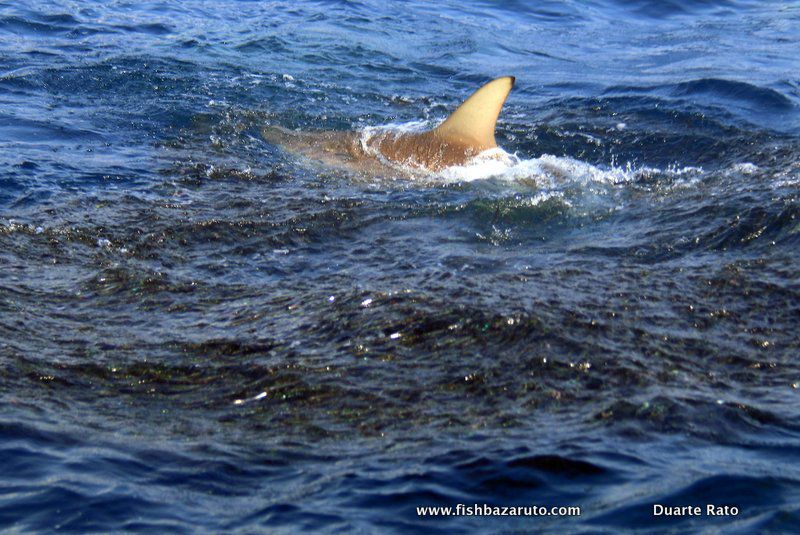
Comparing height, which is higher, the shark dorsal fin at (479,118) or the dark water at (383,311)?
the shark dorsal fin at (479,118)

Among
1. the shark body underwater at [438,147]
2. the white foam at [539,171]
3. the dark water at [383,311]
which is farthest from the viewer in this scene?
the shark body underwater at [438,147]

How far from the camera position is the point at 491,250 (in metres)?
5.84

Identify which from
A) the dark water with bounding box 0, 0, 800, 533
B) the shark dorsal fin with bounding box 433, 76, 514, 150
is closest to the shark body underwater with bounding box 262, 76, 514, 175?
the shark dorsal fin with bounding box 433, 76, 514, 150

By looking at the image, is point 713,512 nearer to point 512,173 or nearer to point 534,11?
point 512,173

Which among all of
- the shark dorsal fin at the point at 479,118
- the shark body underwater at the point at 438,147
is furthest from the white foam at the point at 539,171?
the shark dorsal fin at the point at 479,118

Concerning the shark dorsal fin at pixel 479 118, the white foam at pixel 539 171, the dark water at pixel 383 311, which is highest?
the shark dorsal fin at pixel 479 118

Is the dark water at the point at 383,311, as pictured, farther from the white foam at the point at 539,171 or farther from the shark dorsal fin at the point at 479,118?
the shark dorsal fin at the point at 479,118

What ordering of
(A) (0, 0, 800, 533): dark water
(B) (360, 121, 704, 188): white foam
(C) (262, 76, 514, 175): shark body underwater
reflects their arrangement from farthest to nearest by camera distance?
1. (C) (262, 76, 514, 175): shark body underwater
2. (B) (360, 121, 704, 188): white foam
3. (A) (0, 0, 800, 533): dark water

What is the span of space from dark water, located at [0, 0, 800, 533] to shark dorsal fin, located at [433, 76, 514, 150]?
0.51 meters

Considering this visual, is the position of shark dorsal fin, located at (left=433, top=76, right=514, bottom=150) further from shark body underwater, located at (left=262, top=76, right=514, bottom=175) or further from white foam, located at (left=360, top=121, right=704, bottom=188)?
white foam, located at (left=360, top=121, right=704, bottom=188)

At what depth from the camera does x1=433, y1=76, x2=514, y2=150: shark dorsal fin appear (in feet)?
24.4

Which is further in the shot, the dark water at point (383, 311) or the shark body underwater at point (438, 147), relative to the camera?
the shark body underwater at point (438, 147)

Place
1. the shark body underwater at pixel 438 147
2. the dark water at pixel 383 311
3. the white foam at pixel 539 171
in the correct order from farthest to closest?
the shark body underwater at pixel 438 147, the white foam at pixel 539 171, the dark water at pixel 383 311

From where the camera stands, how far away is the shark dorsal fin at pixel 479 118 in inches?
293
